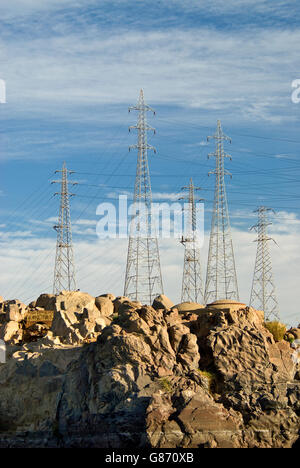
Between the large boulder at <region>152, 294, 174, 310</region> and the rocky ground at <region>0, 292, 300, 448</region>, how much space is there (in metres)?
13.7

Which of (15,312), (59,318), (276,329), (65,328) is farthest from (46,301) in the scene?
(276,329)

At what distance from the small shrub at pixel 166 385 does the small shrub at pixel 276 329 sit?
29269mm

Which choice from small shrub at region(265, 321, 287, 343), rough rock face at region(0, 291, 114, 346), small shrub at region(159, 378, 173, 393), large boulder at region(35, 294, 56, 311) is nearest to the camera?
small shrub at region(159, 378, 173, 393)

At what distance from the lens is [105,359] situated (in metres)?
54.1

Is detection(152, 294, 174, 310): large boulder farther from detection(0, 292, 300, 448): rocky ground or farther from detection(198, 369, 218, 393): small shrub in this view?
detection(198, 369, 218, 393): small shrub

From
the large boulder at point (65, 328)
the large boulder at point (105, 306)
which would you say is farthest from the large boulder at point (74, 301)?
the large boulder at point (65, 328)

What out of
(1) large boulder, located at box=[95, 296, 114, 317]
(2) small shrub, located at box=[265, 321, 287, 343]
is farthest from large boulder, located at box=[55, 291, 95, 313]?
(2) small shrub, located at box=[265, 321, 287, 343]

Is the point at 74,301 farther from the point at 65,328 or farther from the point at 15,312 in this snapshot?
the point at 65,328

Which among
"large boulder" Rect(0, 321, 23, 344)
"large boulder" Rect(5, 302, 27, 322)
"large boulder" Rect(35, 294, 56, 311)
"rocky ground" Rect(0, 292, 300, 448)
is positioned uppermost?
"large boulder" Rect(35, 294, 56, 311)

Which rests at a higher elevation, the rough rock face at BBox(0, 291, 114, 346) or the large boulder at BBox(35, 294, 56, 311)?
the large boulder at BBox(35, 294, 56, 311)

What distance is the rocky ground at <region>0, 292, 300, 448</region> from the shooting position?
49.8m

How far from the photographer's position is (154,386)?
169ft
